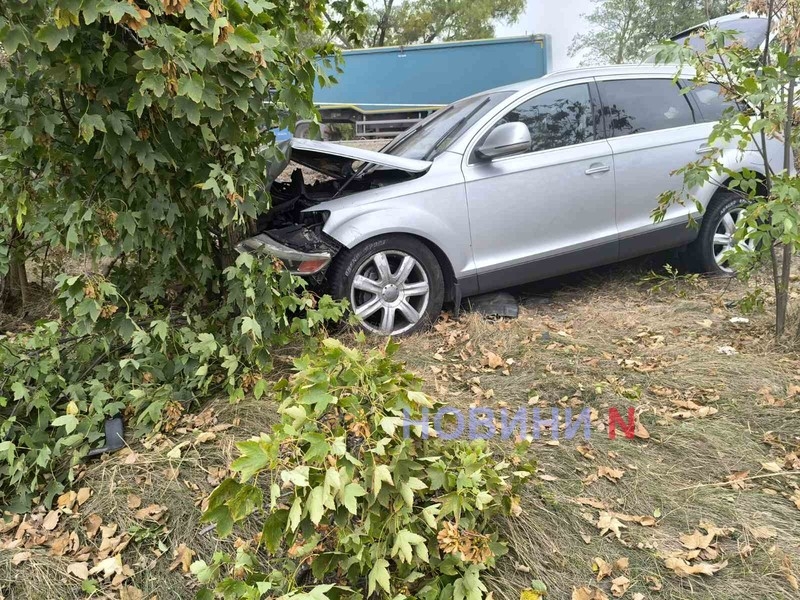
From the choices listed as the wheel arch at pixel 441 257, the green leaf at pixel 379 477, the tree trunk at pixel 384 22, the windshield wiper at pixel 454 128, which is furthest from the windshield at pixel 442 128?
the tree trunk at pixel 384 22

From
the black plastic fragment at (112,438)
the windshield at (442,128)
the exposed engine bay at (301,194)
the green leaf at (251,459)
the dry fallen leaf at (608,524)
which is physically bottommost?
the dry fallen leaf at (608,524)

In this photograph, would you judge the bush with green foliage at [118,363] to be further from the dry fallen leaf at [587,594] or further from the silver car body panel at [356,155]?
the dry fallen leaf at [587,594]

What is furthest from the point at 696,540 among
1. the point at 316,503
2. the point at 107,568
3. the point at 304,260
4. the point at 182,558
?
the point at 304,260

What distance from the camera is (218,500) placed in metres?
1.79

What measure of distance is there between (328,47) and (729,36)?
2.06 meters

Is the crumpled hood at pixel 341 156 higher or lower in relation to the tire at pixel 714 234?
higher

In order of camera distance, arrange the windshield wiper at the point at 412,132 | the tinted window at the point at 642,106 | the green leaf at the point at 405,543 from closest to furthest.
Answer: the green leaf at the point at 405,543
the tinted window at the point at 642,106
the windshield wiper at the point at 412,132

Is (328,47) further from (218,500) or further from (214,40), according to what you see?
(218,500)

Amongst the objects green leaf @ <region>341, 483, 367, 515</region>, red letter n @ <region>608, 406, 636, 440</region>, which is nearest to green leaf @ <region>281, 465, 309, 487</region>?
green leaf @ <region>341, 483, 367, 515</region>

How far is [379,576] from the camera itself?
1815mm

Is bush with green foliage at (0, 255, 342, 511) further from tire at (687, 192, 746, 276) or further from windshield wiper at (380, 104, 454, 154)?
tire at (687, 192, 746, 276)

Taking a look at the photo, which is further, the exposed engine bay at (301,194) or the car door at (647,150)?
the car door at (647,150)

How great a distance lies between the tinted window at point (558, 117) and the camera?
4.28m

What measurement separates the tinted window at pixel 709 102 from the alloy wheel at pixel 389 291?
8.93 feet
